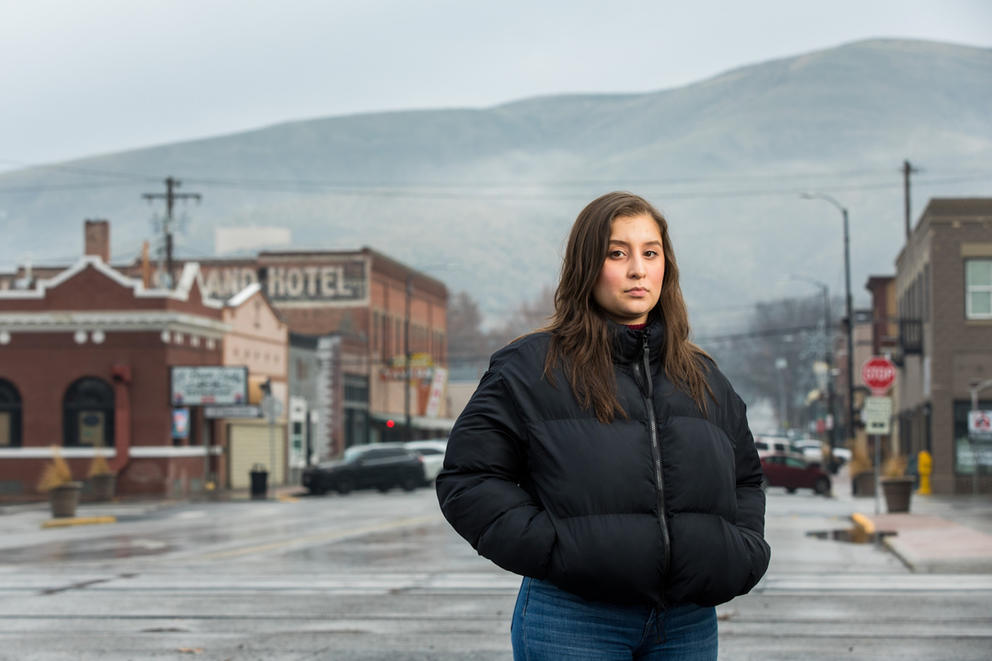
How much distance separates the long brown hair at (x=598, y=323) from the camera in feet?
13.8

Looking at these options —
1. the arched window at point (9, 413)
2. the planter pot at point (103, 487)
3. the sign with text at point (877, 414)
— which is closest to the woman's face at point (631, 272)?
the sign with text at point (877, 414)

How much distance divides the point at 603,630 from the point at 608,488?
0.44 m

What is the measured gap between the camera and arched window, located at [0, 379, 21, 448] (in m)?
45.8

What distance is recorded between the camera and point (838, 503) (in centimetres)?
3875

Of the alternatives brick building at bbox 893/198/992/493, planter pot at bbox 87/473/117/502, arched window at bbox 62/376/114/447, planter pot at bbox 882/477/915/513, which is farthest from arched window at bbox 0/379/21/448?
brick building at bbox 893/198/992/493

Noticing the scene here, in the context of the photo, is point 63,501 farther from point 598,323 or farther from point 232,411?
point 598,323

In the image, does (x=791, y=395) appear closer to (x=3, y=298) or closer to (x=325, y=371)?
(x=325, y=371)

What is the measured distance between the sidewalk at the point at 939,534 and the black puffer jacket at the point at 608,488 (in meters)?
14.2

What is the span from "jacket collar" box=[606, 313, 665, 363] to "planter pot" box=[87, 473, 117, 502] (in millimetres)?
39693

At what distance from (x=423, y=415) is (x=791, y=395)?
272 ft

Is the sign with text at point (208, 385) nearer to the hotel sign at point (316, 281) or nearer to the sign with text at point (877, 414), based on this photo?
the sign with text at point (877, 414)

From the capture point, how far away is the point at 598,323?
4.35 metres

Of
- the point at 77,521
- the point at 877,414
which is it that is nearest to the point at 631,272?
the point at 877,414

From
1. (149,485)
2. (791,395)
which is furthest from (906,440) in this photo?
(791,395)
